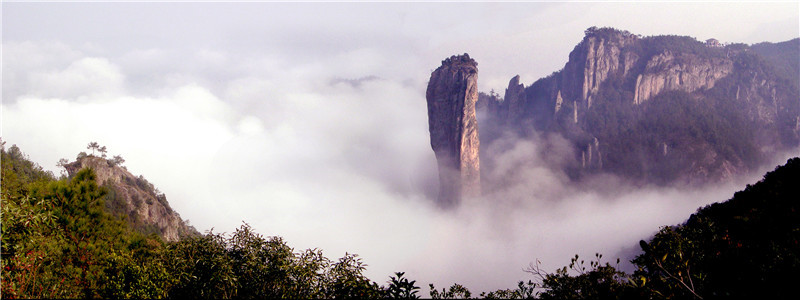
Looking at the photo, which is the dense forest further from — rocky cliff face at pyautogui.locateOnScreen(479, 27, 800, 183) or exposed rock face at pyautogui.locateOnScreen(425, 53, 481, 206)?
rocky cliff face at pyautogui.locateOnScreen(479, 27, 800, 183)

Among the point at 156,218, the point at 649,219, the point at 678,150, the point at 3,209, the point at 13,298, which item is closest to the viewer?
the point at 13,298

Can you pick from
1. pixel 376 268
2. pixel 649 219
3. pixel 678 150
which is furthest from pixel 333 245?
pixel 678 150

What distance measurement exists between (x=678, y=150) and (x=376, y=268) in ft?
372

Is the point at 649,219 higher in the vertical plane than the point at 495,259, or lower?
higher

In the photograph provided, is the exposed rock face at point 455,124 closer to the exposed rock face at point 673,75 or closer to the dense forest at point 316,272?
the exposed rock face at point 673,75

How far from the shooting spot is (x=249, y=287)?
21.8m

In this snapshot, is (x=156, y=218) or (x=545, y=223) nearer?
(x=156, y=218)

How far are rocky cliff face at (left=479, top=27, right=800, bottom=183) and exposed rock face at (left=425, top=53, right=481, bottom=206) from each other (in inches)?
1825

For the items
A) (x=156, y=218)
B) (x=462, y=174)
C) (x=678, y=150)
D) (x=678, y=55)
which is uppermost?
(x=678, y=55)

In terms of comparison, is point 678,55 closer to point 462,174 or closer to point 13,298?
point 462,174

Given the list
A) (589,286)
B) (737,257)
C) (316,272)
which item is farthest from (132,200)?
(737,257)

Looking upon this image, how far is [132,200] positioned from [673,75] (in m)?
190

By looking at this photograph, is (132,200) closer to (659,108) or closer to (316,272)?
(316,272)

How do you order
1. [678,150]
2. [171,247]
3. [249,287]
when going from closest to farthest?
1. [249,287]
2. [171,247]
3. [678,150]
